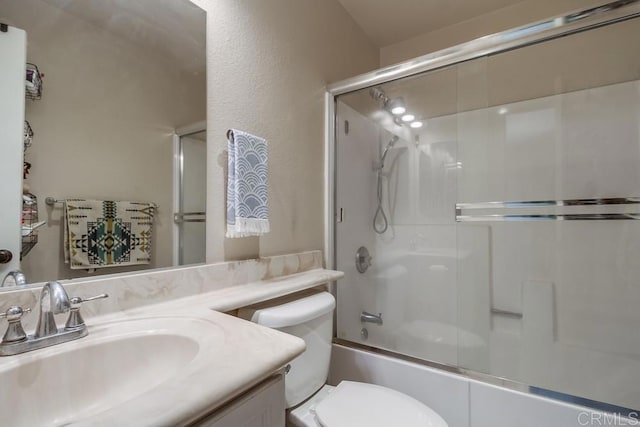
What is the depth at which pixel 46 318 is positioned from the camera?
0.63m

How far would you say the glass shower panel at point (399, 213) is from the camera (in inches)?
70.6

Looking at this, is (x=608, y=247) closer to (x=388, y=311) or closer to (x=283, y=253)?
(x=388, y=311)

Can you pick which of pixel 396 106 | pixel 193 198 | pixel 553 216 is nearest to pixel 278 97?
pixel 193 198

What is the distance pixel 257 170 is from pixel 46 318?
2.46 ft

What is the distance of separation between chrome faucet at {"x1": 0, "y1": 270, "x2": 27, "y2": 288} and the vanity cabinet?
560 millimetres

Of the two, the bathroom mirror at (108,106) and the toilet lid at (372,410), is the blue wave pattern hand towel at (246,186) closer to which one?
the bathroom mirror at (108,106)

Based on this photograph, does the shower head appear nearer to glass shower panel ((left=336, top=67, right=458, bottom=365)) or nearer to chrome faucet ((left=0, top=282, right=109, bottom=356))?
glass shower panel ((left=336, top=67, right=458, bottom=365))

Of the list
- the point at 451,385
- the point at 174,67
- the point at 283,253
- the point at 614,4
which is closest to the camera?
the point at 174,67

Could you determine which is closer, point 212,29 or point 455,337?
point 212,29

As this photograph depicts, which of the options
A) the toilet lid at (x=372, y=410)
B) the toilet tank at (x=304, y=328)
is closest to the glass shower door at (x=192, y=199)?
the toilet tank at (x=304, y=328)

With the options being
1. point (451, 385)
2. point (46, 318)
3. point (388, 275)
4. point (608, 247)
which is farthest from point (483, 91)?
point (46, 318)

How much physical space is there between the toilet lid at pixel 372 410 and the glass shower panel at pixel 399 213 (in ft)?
1.82

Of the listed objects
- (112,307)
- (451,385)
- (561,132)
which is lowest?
(451,385)

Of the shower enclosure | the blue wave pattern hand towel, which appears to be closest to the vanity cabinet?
the blue wave pattern hand towel
